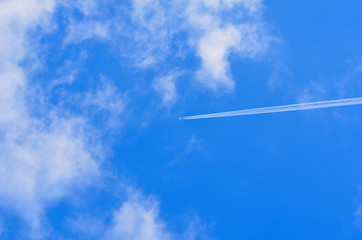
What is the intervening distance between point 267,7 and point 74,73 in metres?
65.4

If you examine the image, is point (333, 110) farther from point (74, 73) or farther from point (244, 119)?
point (74, 73)

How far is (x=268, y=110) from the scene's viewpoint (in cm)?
10138

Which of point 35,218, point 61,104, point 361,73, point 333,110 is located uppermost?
point 361,73

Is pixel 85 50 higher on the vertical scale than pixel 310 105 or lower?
higher

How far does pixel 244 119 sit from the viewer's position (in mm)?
102062

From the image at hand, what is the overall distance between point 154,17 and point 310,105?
2228 inches

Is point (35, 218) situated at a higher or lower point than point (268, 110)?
lower

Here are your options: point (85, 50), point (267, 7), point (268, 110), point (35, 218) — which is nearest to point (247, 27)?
point (267, 7)

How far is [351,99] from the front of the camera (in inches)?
3871

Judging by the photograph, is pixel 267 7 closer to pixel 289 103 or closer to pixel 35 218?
pixel 289 103

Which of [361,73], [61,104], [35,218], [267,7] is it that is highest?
[267,7]

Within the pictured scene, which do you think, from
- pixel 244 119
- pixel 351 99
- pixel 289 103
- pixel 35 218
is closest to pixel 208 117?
pixel 244 119

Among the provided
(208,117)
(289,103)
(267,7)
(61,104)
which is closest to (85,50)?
(61,104)

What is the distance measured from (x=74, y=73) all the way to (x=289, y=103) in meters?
68.7
